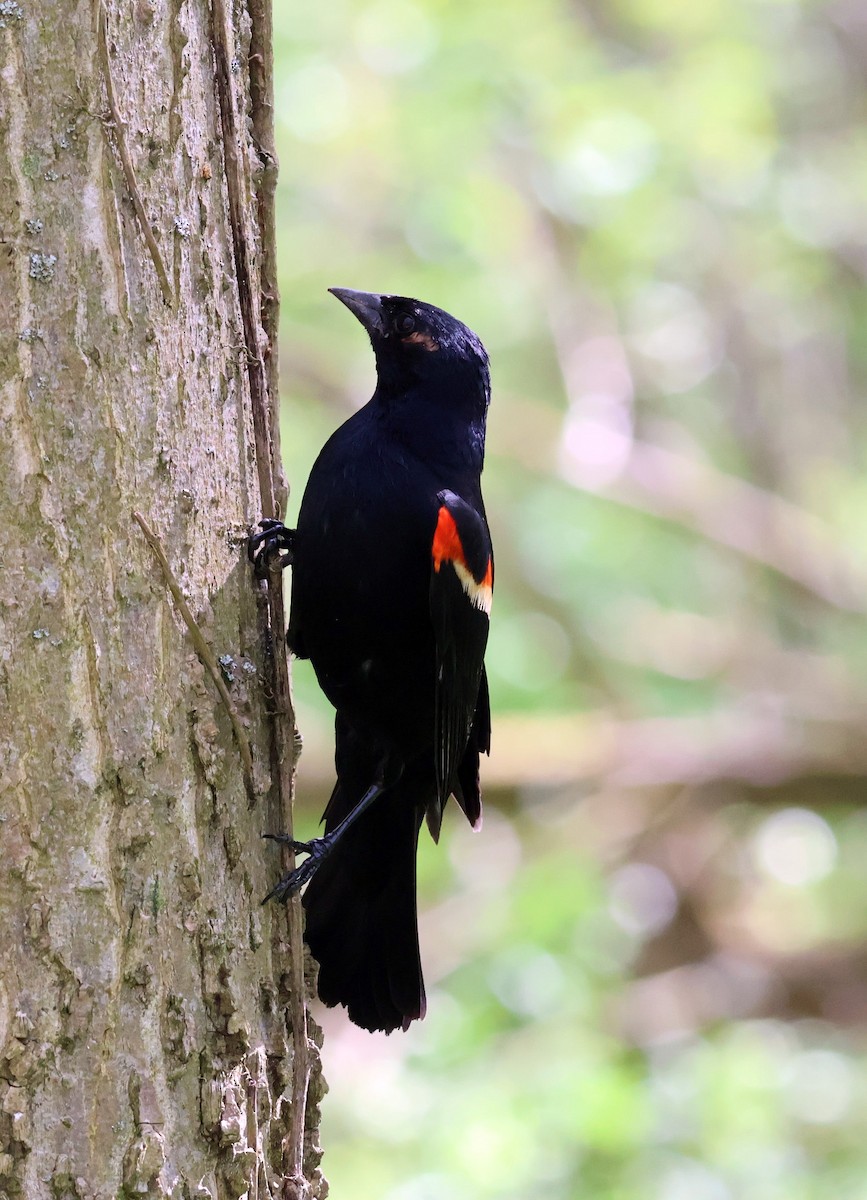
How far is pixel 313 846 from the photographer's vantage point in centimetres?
253

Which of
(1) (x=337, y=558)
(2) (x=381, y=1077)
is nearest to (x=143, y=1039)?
(1) (x=337, y=558)

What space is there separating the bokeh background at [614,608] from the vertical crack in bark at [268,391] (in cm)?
309

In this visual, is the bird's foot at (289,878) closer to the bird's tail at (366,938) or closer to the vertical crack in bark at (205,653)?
the vertical crack in bark at (205,653)

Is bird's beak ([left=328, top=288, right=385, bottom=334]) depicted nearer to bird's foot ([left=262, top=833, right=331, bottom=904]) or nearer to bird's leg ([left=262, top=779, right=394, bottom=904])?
bird's leg ([left=262, top=779, right=394, bottom=904])

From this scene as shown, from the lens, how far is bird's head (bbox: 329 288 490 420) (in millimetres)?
3006

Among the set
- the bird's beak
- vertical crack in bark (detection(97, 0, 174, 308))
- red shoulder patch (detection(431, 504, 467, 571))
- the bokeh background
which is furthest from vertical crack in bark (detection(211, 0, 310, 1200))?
the bokeh background

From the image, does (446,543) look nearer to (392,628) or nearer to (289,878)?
(392,628)

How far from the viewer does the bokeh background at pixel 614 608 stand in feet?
18.5

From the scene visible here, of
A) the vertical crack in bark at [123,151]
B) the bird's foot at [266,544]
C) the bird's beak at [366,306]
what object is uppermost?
the bird's beak at [366,306]

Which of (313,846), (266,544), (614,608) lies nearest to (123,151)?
(266,544)

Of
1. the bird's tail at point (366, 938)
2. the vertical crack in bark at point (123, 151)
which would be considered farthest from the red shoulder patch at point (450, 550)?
the vertical crack in bark at point (123, 151)

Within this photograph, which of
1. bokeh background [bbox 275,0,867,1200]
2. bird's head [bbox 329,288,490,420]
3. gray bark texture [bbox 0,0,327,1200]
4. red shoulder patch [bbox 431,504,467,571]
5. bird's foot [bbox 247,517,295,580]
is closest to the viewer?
gray bark texture [bbox 0,0,327,1200]

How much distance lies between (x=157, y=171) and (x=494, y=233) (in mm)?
6255

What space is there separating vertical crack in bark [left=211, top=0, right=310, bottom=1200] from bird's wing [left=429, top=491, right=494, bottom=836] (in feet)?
1.36
